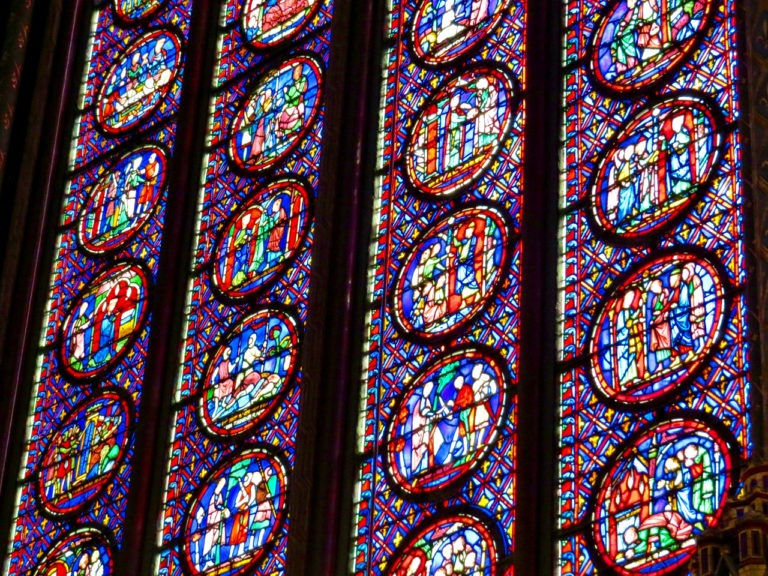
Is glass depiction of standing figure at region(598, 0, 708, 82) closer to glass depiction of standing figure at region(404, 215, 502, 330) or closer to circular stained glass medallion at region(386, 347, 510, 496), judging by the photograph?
glass depiction of standing figure at region(404, 215, 502, 330)

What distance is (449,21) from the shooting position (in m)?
13.9

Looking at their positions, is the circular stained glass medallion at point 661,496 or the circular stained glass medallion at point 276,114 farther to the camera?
the circular stained glass medallion at point 276,114

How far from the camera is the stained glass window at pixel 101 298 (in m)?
14.2

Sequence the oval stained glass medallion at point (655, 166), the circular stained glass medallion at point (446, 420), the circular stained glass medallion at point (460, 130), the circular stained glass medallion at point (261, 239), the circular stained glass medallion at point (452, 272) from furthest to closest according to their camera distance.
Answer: the circular stained glass medallion at point (261, 239)
the circular stained glass medallion at point (460, 130)
the circular stained glass medallion at point (452, 272)
the circular stained glass medallion at point (446, 420)
the oval stained glass medallion at point (655, 166)

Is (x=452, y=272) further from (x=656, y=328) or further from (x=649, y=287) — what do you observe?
(x=656, y=328)

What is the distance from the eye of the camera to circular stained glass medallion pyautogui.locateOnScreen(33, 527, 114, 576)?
13.7 meters

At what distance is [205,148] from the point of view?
15.3 m

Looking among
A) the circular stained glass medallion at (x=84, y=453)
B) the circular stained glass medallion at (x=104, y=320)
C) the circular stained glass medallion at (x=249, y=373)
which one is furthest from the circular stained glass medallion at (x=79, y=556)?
the circular stained glass medallion at (x=104, y=320)

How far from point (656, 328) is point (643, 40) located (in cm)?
209

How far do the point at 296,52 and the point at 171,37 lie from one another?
171 centimetres

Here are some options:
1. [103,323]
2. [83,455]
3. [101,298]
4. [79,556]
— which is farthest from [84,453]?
[101,298]

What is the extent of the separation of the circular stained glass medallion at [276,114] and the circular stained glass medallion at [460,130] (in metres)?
1.19

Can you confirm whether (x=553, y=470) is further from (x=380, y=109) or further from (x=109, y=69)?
(x=109, y=69)

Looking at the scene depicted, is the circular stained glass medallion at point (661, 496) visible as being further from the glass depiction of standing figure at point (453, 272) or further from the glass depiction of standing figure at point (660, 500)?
the glass depiction of standing figure at point (453, 272)
